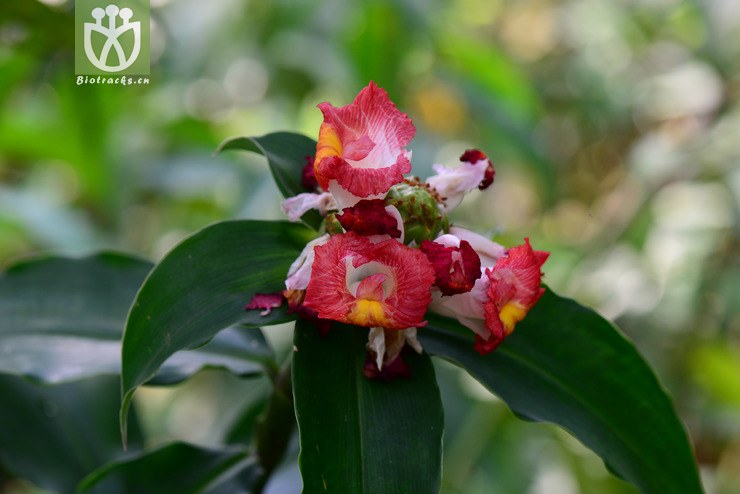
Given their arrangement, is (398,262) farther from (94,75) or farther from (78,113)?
(78,113)

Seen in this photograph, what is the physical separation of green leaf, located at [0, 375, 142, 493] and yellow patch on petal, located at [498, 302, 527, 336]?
0.62 m

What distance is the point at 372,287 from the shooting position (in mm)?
580

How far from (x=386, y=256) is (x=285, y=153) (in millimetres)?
194

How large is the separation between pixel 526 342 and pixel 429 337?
0.10m

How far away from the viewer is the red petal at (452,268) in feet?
1.95

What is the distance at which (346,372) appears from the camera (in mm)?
657

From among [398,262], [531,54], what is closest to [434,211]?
[398,262]

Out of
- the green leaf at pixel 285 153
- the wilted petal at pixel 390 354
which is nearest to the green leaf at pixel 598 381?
Result: the wilted petal at pixel 390 354

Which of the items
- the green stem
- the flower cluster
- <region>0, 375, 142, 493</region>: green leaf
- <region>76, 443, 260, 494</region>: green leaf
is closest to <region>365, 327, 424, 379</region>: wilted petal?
the flower cluster

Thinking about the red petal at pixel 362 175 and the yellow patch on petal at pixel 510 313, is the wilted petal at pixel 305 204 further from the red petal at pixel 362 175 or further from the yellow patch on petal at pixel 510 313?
the yellow patch on petal at pixel 510 313

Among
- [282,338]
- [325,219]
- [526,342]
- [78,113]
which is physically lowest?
[282,338]

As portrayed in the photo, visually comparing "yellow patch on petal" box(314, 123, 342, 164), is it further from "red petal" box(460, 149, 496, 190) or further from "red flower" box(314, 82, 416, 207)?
"red petal" box(460, 149, 496, 190)

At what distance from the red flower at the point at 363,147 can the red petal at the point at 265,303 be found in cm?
10

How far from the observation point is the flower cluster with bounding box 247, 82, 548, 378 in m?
0.59
